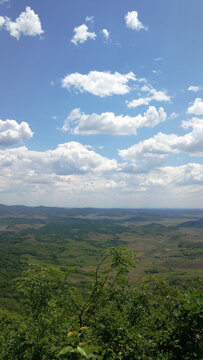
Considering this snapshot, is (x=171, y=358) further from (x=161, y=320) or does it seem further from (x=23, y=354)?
(x=23, y=354)

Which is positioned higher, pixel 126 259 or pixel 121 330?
pixel 126 259

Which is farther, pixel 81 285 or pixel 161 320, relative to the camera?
pixel 81 285

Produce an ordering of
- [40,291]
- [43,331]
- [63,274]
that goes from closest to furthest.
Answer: [63,274] → [43,331] → [40,291]

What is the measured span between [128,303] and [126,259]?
42.4 ft

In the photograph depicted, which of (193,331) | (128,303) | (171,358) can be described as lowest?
(128,303)

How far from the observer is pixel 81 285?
18612cm

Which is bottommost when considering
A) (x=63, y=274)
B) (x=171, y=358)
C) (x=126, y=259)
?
(x=171, y=358)

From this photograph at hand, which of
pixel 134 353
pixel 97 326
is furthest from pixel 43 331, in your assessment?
pixel 134 353

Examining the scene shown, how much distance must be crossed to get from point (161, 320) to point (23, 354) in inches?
338

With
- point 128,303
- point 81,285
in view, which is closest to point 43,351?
point 128,303

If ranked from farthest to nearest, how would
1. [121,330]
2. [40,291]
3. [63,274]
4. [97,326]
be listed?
[40,291], [63,274], [97,326], [121,330]

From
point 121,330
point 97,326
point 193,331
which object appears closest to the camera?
point 193,331

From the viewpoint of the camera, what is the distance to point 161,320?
46.1ft

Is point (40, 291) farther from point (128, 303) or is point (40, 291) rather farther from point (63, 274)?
point (128, 303)
